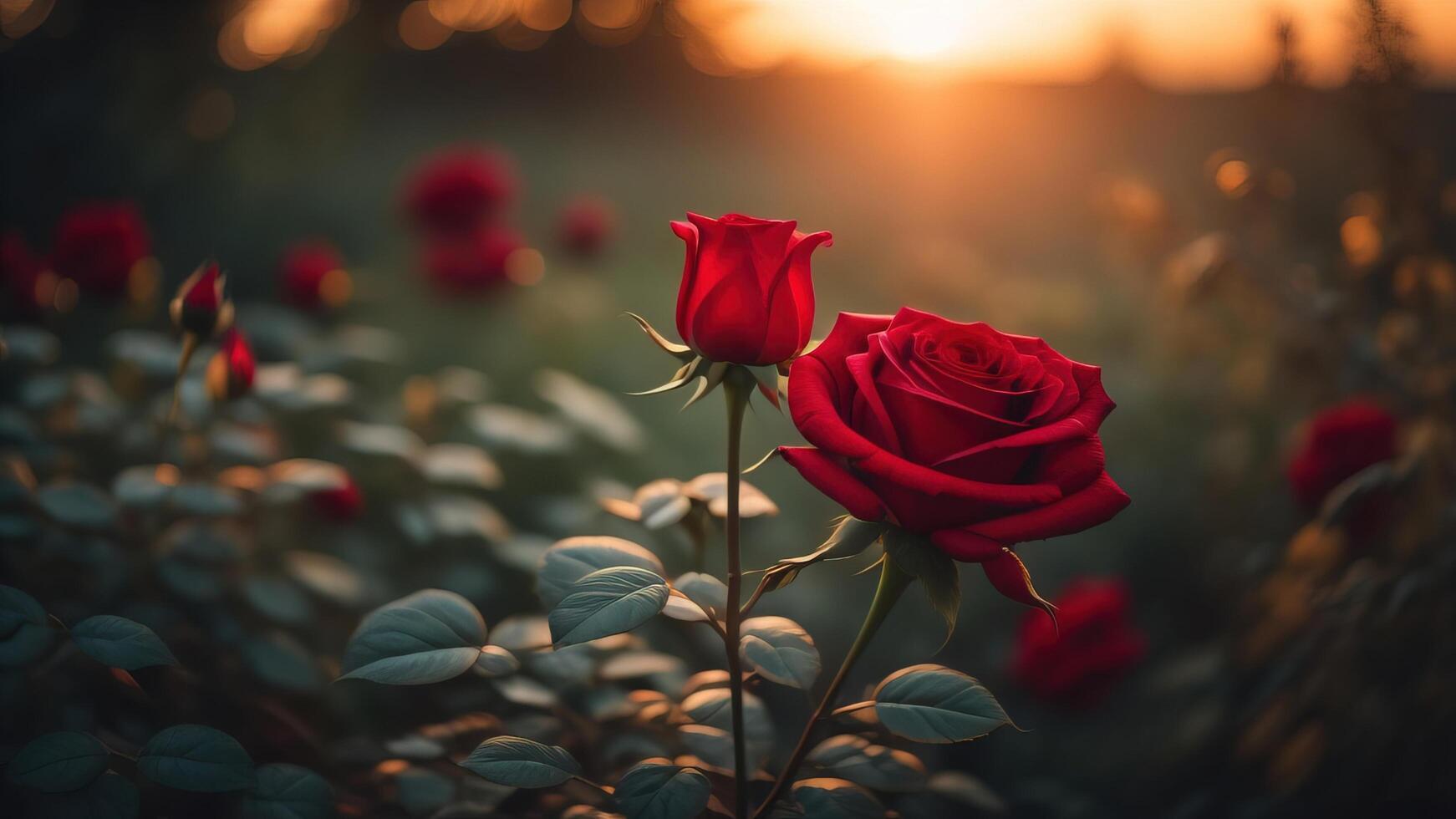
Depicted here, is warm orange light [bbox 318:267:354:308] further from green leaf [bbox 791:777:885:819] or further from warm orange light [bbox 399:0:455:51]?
warm orange light [bbox 399:0:455:51]

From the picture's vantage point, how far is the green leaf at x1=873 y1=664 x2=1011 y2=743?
45 cm

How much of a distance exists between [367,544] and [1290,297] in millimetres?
1217

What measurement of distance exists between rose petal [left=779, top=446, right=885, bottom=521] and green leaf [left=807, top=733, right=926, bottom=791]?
0.73 feet

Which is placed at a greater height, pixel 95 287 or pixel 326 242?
pixel 326 242

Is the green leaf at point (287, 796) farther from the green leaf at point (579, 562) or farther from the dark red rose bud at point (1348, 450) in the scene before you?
the dark red rose bud at point (1348, 450)

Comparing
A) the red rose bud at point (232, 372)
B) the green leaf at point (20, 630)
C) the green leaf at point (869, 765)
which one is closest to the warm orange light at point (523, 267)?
the red rose bud at point (232, 372)

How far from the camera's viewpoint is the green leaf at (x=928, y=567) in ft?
1.40

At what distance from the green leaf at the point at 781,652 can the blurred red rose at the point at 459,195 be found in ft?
4.14

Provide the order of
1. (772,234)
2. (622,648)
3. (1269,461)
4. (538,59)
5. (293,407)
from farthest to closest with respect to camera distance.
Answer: (538,59), (1269,461), (293,407), (622,648), (772,234)

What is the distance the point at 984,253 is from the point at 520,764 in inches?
87.4

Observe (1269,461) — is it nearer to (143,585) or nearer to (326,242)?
(143,585)

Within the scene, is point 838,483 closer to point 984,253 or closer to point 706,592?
point 706,592

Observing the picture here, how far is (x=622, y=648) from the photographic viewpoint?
781mm

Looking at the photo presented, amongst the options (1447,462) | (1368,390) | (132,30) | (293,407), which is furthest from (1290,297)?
(132,30)
